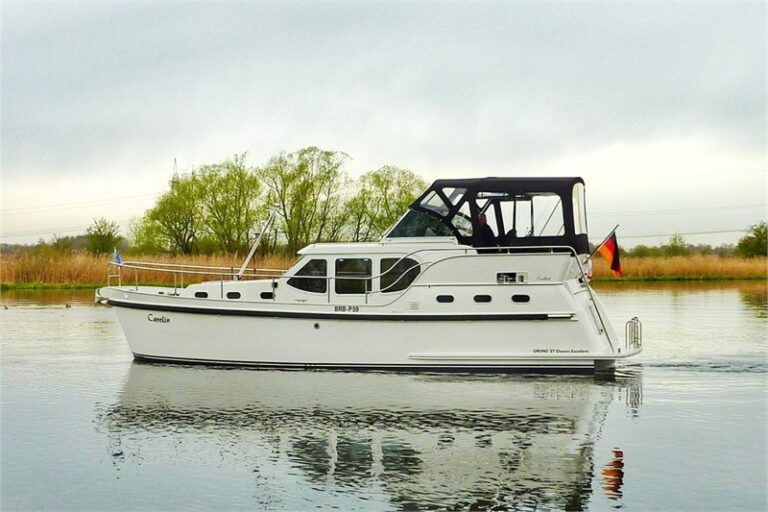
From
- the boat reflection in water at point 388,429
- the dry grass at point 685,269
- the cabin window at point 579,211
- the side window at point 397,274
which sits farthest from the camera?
the dry grass at point 685,269

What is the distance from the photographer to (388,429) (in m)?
10.5

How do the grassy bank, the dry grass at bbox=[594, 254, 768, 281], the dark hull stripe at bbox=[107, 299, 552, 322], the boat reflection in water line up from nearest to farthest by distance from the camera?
the boat reflection in water → the dark hull stripe at bbox=[107, 299, 552, 322] → the grassy bank → the dry grass at bbox=[594, 254, 768, 281]

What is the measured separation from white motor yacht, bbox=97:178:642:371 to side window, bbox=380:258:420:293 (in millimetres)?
24

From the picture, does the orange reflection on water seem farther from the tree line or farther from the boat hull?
the tree line

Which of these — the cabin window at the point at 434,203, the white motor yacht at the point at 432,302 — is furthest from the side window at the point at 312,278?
the cabin window at the point at 434,203

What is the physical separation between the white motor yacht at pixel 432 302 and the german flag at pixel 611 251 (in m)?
0.36

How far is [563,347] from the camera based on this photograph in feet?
46.8

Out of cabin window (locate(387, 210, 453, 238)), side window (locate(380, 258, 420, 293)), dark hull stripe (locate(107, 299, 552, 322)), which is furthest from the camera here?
cabin window (locate(387, 210, 453, 238))

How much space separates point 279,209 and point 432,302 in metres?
35.5

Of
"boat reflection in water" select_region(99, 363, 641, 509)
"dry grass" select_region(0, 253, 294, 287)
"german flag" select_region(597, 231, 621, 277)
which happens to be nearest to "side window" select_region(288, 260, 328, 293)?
"boat reflection in water" select_region(99, 363, 641, 509)

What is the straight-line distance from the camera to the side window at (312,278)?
1522 centimetres

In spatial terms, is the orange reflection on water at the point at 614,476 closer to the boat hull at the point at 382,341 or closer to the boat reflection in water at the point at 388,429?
the boat reflection in water at the point at 388,429

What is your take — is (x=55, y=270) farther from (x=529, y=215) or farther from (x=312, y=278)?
(x=529, y=215)

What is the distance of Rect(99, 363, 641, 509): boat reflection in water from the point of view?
821 centimetres
